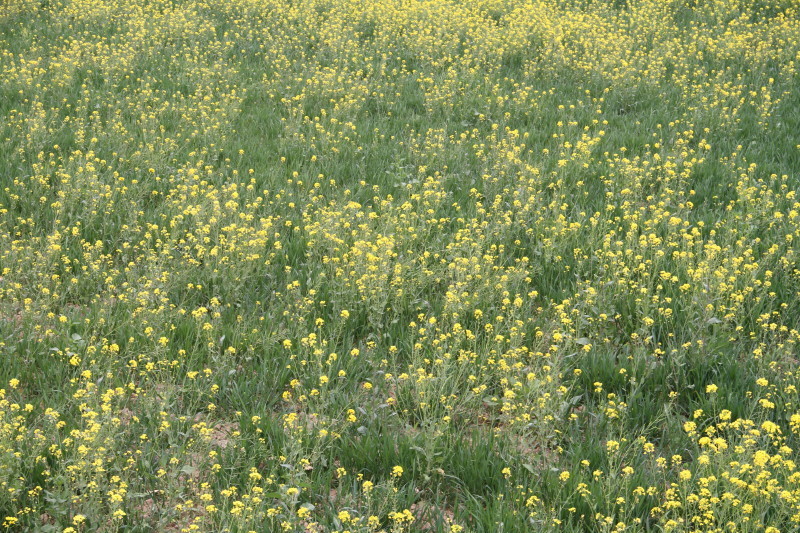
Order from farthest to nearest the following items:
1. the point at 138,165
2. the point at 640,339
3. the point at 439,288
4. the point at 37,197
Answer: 1. the point at 138,165
2. the point at 37,197
3. the point at 439,288
4. the point at 640,339

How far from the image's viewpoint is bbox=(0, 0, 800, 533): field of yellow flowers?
149 inches

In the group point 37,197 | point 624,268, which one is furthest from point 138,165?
point 624,268

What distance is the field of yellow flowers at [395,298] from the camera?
378cm

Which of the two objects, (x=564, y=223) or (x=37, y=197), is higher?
(x=564, y=223)

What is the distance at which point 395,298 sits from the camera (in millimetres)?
5508

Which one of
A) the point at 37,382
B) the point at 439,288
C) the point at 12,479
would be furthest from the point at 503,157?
the point at 12,479

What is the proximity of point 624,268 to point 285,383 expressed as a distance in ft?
8.21

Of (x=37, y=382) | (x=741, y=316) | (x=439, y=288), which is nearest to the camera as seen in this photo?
(x=37, y=382)

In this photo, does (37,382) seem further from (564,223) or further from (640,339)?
(564,223)

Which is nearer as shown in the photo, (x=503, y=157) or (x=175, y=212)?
(x=175, y=212)

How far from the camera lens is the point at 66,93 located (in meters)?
9.68

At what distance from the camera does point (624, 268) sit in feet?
18.1

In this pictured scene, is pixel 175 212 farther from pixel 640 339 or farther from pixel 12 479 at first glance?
pixel 640 339

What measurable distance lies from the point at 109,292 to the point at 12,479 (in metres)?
1.95
